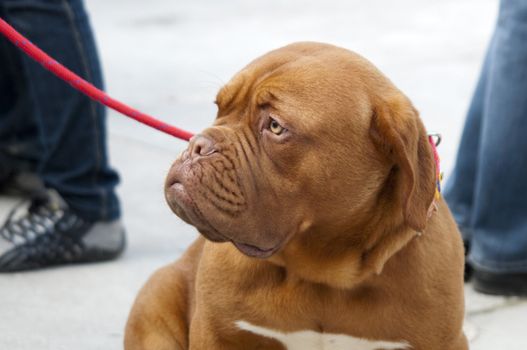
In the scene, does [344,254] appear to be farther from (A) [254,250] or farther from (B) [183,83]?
(B) [183,83]

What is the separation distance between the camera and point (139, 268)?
4.91 m

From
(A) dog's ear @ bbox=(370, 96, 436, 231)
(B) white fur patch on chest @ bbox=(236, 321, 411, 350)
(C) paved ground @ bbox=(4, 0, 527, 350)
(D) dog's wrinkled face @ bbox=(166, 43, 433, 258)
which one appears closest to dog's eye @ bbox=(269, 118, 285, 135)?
(D) dog's wrinkled face @ bbox=(166, 43, 433, 258)

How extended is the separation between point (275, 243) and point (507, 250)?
6.31ft

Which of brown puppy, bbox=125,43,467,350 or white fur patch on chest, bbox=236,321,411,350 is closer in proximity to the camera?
brown puppy, bbox=125,43,467,350

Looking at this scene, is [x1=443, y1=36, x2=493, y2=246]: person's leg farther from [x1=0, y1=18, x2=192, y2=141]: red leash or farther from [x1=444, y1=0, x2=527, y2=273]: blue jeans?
[x1=0, y1=18, x2=192, y2=141]: red leash

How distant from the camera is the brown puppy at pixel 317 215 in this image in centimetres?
297

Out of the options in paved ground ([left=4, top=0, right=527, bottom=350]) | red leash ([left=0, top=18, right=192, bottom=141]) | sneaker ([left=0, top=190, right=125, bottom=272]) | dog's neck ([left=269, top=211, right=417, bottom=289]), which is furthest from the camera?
sneaker ([left=0, top=190, right=125, bottom=272])

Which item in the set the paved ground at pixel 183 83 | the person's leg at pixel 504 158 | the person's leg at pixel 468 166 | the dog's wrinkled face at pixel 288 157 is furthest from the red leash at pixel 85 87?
the person's leg at pixel 468 166

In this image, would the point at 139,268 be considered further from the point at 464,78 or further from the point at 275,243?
the point at 464,78

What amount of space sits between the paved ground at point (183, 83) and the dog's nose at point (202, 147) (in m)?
0.50

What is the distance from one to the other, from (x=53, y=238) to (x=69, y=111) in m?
0.59

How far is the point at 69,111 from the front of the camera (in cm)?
473

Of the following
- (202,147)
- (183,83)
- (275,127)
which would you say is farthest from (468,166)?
(183,83)

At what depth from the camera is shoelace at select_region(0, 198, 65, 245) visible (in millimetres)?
4807
